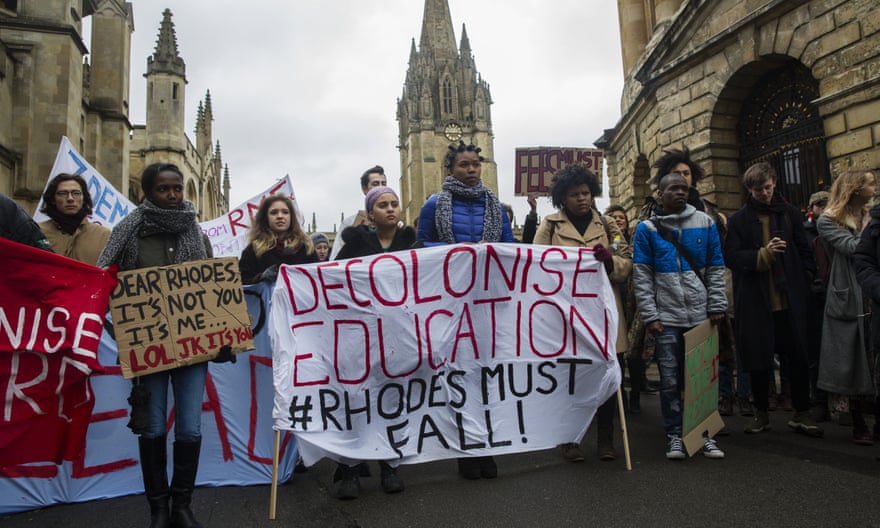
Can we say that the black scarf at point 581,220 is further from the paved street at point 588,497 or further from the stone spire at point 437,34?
the stone spire at point 437,34

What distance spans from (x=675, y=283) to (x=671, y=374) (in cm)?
66

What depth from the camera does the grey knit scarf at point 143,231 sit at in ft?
11.2

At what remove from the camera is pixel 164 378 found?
3.37 m

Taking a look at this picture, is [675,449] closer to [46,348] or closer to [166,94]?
[46,348]

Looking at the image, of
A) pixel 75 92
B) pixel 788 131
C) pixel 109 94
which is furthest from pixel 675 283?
pixel 109 94

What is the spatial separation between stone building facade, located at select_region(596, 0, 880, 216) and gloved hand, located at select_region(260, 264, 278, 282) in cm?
698

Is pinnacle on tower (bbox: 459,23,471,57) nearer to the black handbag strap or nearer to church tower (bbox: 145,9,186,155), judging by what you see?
church tower (bbox: 145,9,186,155)

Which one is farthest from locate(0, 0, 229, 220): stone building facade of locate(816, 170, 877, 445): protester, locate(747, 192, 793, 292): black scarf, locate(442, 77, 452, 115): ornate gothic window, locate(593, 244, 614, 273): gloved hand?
locate(442, 77, 452, 115): ornate gothic window

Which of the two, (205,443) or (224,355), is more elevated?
(224,355)

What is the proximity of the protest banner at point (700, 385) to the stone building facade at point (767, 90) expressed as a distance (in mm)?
4456

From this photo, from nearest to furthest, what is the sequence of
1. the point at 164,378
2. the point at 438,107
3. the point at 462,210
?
the point at 164,378, the point at 462,210, the point at 438,107

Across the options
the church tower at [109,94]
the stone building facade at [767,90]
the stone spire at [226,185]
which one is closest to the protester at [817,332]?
the stone building facade at [767,90]

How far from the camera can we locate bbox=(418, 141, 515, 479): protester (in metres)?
4.43

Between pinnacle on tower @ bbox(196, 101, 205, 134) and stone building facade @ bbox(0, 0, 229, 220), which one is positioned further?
pinnacle on tower @ bbox(196, 101, 205, 134)
